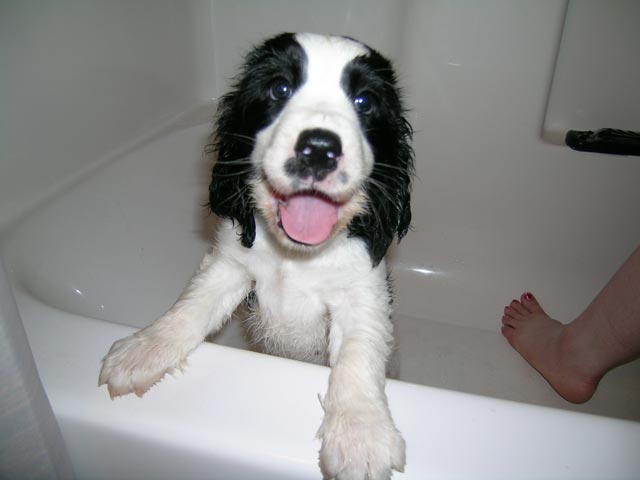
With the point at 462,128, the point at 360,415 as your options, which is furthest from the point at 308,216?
the point at 462,128

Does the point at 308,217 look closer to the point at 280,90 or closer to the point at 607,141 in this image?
the point at 280,90

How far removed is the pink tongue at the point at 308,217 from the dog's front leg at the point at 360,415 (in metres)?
0.24

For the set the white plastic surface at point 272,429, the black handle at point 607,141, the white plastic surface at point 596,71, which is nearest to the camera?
the white plastic surface at point 272,429

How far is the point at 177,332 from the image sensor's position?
875 millimetres

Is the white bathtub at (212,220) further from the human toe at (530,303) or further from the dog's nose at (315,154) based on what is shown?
the dog's nose at (315,154)

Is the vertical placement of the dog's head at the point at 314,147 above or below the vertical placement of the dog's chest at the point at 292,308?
above

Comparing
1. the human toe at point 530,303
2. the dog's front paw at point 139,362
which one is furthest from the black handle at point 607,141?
the dog's front paw at point 139,362

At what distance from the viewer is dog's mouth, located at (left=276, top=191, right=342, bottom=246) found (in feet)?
2.86

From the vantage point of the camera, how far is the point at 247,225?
1043 millimetres

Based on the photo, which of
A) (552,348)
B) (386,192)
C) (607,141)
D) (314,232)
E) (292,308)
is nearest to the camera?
(314,232)

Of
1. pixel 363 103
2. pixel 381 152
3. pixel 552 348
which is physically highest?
pixel 363 103

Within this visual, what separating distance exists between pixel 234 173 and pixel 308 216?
0.21m

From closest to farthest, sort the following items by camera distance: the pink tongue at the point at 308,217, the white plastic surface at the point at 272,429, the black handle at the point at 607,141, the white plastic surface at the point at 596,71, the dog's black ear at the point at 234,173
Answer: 1. the white plastic surface at the point at 272,429
2. the pink tongue at the point at 308,217
3. the dog's black ear at the point at 234,173
4. the black handle at the point at 607,141
5. the white plastic surface at the point at 596,71

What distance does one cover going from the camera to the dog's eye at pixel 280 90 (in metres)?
0.91
